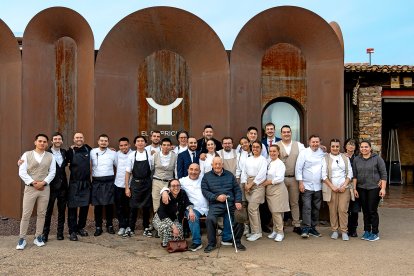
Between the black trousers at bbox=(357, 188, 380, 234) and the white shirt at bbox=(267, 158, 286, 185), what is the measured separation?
4.11 feet

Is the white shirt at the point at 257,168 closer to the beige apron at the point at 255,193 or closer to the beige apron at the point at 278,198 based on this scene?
the beige apron at the point at 255,193

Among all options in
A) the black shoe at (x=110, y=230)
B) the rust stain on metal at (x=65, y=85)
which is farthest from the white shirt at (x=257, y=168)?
the rust stain on metal at (x=65, y=85)

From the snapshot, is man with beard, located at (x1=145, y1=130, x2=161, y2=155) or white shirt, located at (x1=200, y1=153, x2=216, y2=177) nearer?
white shirt, located at (x1=200, y1=153, x2=216, y2=177)

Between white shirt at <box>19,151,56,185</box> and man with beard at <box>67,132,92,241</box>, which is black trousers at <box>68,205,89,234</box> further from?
white shirt at <box>19,151,56,185</box>

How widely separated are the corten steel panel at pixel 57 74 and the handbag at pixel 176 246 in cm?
318

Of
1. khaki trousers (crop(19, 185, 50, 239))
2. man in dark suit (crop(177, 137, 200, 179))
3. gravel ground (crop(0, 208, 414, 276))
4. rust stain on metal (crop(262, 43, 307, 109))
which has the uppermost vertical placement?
rust stain on metal (crop(262, 43, 307, 109))

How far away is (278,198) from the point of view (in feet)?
19.9

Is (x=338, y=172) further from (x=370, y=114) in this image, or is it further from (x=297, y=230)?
(x=370, y=114)

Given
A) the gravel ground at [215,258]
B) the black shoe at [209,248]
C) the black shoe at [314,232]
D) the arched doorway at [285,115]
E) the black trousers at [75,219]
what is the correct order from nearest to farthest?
the gravel ground at [215,258], the black shoe at [209,248], the black trousers at [75,219], the black shoe at [314,232], the arched doorway at [285,115]

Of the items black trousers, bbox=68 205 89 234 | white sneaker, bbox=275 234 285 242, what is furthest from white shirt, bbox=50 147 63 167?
white sneaker, bbox=275 234 285 242

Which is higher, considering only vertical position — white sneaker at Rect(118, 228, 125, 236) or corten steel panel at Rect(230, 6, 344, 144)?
corten steel panel at Rect(230, 6, 344, 144)

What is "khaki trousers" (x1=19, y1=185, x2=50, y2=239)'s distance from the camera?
561cm

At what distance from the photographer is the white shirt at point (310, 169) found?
629 cm

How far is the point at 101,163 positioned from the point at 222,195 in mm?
2049
